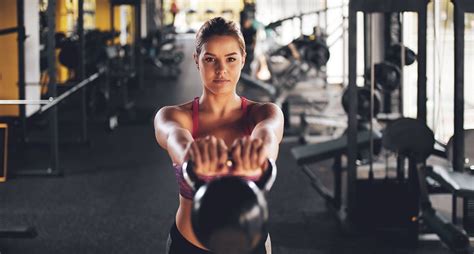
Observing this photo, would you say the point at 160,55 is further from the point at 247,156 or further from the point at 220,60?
the point at 247,156

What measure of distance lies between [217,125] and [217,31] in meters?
0.22

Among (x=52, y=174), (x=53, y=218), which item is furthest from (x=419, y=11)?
(x=52, y=174)

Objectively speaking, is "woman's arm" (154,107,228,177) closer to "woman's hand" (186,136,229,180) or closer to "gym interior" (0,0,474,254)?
"woman's hand" (186,136,229,180)

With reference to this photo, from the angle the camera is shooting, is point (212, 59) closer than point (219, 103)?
Yes

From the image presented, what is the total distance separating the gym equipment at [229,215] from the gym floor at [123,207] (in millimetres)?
2605

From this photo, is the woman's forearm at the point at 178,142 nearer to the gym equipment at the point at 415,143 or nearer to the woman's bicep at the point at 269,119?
the woman's bicep at the point at 269,119

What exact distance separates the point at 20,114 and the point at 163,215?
2453 mm

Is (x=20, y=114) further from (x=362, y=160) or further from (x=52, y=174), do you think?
(x=362, y=160)

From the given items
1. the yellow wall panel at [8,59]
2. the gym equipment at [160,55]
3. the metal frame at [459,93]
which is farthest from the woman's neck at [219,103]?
the gym equipment at [160,55]

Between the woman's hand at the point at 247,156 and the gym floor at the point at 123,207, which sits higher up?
the woman's hand at the point at 247,156

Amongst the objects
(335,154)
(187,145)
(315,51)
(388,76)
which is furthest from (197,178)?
(315,51)

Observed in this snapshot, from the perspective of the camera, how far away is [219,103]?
1352 millimetres

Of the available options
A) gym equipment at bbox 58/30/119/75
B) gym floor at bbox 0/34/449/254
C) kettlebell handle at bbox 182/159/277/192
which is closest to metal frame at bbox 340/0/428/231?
gym floor at bbox 0/34/449/254

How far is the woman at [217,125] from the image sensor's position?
0.83m
